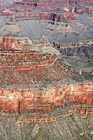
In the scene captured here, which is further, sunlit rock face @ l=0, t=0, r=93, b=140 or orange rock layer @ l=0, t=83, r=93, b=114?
orange rock layer @ l=0, t=83, r=93, b=114

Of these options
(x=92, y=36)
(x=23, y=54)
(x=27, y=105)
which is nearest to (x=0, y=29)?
(x=92, y=36)

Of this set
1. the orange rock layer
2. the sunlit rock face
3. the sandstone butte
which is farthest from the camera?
the sandstone butte

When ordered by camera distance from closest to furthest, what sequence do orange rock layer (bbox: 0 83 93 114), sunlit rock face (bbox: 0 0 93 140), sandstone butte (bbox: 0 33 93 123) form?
1. sunlit rock face (bbox: 0 0 93 140)
2. orange rock layer (bbox: 0 83 93 114)
3. sandstone butte (bbox: 0 33 93 123)

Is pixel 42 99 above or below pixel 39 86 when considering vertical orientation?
below

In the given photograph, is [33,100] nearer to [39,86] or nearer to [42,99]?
[42,99]

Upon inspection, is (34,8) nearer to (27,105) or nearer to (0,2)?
(0,2)

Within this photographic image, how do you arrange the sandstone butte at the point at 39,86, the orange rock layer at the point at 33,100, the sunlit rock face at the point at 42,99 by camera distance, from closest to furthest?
the sunlit rock face at the point at 42,99, the orange rock layer at the point at 33,100, the sandstone butte at the point at 39,86

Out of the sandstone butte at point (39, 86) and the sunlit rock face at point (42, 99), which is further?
the sandstone butte at point (39, 86)

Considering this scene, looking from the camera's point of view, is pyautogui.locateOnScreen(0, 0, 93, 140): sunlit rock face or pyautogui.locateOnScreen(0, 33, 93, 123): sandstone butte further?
pyautogui.locateOnScreen(0, 33, 93, 123): sandstone butte

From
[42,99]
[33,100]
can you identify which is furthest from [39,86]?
[33,100]
